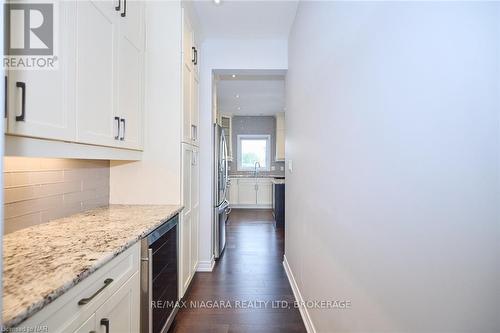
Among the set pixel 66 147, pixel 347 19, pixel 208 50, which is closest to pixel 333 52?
pixel 347 19

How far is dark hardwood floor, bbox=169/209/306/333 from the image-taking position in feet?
6.75

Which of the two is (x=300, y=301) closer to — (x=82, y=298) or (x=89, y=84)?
(x=82, y=298)

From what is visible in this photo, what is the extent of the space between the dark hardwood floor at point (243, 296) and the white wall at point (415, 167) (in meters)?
0.85

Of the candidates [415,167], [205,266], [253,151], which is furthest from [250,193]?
[415,167]

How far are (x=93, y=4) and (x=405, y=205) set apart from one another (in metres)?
1.76

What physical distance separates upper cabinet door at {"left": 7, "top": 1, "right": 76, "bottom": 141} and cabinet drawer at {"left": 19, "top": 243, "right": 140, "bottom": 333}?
1.97ft

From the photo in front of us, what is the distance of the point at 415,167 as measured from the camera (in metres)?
0.78

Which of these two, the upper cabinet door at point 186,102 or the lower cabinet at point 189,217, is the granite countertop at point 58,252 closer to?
the lower cabinet at point 189,217

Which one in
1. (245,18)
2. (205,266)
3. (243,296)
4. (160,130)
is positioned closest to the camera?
(160,130)

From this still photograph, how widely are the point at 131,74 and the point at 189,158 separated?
875mm

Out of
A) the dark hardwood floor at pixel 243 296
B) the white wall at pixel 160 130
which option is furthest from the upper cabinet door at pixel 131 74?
the dark hardwood floor at pixel 243 296

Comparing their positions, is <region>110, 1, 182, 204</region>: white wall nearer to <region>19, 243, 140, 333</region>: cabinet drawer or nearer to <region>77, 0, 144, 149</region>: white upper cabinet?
<region>77, 0, 144, 149</region>: white upper cabinet

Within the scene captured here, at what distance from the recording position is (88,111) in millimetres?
1401

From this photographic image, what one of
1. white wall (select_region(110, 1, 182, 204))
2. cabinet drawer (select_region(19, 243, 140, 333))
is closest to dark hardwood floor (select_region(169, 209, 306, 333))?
white wall (select_region(110, 1, 182, 204))
